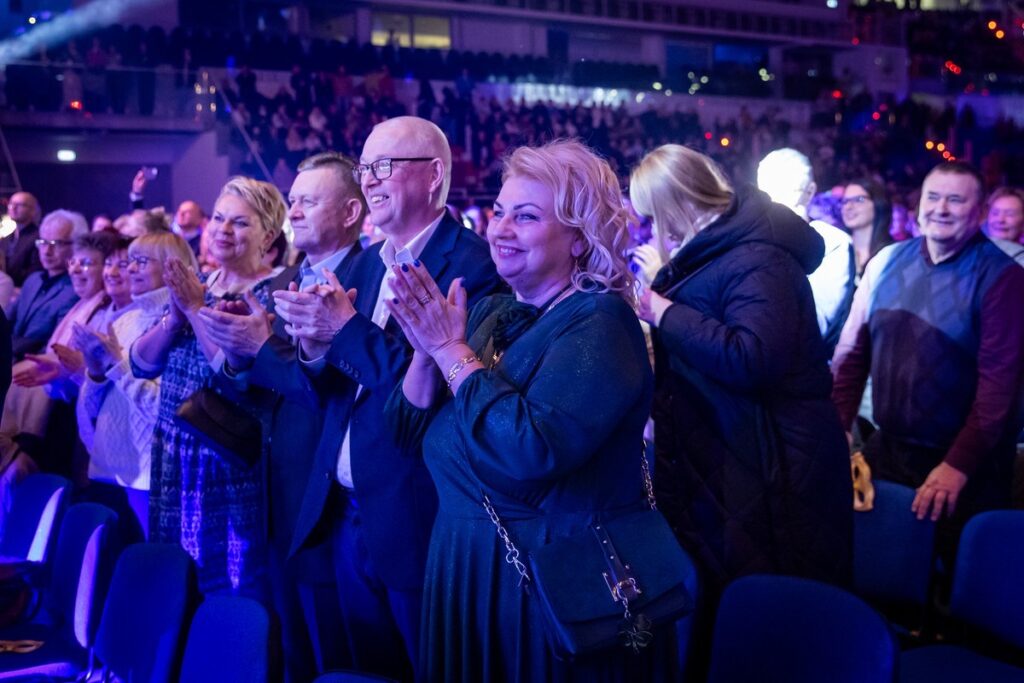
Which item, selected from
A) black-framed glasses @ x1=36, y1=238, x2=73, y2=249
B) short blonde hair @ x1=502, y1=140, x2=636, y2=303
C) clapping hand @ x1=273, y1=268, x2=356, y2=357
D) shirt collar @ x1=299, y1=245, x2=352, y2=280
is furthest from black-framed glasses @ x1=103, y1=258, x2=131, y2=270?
short blonde hair @ x1=502, y1=140, x2=636, y2=303

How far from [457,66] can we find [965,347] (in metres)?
16.7

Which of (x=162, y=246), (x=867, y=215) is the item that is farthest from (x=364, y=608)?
(x=867, y=215)

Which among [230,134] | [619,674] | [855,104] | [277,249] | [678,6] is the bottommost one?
[619,674]

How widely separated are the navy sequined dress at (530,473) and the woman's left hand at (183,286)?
129 cm

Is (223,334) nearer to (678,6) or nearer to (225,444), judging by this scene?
(225,444)

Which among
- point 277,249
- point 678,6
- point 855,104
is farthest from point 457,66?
point 277,249

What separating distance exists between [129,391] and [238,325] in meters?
1.04

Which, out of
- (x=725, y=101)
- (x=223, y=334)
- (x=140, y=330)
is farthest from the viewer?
(x=725, y=101)

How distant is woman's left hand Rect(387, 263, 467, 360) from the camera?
1729 millimetres

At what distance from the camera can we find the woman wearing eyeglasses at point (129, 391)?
341 cm

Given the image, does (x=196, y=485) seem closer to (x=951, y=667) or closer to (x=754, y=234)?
(x=754, y=234)

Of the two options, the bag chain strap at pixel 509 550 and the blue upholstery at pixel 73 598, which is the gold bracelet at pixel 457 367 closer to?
the bag chain strap at pixel 509 550

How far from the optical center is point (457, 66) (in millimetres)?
18641

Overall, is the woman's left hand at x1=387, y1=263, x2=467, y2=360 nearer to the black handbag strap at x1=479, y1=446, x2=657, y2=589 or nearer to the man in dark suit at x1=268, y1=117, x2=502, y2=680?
the black handbag strap at x1=479, y1=446, x2=657, y2=589
